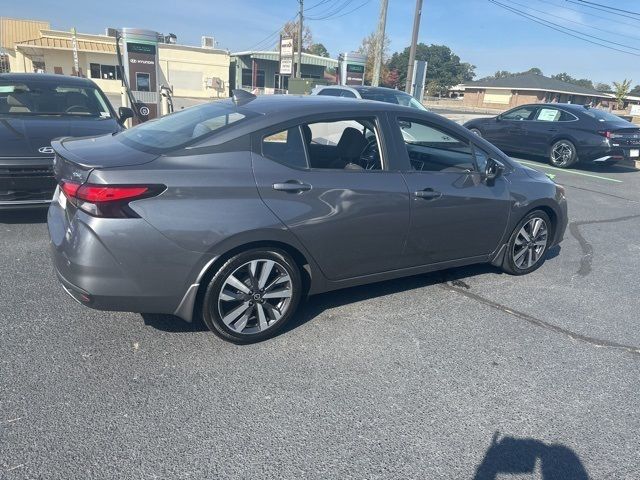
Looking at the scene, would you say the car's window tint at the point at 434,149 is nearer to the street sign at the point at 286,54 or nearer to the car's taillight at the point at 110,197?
the car's taillight at the point at 110,197

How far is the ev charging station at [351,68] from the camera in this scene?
68.8ft

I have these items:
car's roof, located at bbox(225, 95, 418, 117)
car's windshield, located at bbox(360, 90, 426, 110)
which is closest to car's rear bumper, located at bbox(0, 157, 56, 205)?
car's roof, located at bbox(225, 95, 418, 117)

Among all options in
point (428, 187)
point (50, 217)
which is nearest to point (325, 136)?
point (428, 187)

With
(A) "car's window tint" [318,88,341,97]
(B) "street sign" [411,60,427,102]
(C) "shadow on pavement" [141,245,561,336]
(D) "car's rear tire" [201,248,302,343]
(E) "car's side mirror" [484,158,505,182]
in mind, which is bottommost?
(C) "shadow on pavement" [141,245,561,336]

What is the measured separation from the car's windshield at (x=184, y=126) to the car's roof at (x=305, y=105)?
0.50 ft

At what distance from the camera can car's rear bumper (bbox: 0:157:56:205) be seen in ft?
15.9

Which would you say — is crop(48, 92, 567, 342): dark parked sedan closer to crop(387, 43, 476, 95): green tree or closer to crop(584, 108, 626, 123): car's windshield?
crop(584, 108, 626, 123): car's windshield

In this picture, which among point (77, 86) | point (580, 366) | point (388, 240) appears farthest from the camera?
point (77, 86)

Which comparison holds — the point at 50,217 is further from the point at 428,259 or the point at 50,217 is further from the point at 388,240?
the point at 428,259

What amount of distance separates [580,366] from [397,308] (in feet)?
4.47

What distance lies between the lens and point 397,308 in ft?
13.1

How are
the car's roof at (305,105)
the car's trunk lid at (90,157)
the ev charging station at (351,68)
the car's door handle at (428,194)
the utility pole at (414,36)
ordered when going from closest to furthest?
1. the car's trunk lid at (90,157)
2. the car's roof at (305,105)
3. the car's door handle at (428,194)
4. the utility pole at (414,36)
5. the ev charging station at (351,68)

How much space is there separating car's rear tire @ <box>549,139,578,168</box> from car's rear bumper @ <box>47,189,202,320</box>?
1164 centimetres

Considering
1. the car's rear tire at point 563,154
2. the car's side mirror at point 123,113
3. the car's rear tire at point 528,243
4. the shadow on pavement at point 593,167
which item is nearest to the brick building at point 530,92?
the shadow on pavement at point 593,167
